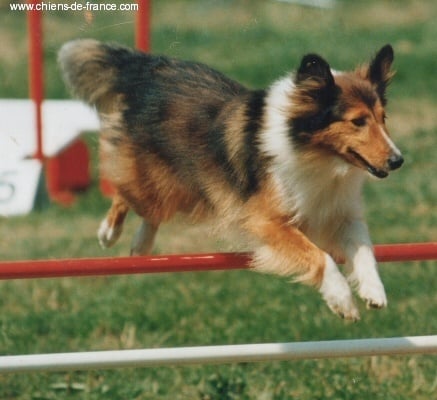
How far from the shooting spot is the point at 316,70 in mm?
4473

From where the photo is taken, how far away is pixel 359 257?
183 inches

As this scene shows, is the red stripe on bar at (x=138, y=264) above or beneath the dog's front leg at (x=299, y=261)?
above

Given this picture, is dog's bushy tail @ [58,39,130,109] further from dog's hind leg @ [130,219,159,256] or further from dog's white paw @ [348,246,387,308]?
dog's white paw @ [348,246,387,308]

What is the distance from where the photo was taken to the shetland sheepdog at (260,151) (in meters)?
4.46

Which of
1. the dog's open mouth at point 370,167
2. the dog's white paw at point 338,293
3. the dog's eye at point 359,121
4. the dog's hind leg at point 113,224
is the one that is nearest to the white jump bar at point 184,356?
the dog's white paw at point 338,293

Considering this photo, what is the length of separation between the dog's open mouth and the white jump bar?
0.67 metres

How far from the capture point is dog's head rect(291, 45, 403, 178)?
169 inches

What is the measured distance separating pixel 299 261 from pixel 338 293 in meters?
0.27

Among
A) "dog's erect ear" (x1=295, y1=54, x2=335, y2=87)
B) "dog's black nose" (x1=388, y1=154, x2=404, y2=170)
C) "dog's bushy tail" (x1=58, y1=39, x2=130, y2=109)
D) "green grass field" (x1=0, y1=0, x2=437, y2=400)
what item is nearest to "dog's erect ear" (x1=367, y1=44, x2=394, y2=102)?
"dog's erect ear" (x1=295, y1=54, x2=335, y2=87)

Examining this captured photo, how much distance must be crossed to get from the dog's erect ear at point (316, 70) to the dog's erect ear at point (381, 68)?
0.97 ft

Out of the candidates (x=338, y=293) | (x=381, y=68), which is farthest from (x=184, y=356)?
(x=381, y=68)

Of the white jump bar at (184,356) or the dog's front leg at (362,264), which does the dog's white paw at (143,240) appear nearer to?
the dog's front leg at (362,264)

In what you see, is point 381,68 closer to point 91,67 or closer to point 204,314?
point 91,67

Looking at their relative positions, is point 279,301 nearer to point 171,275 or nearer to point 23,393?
point 171,275
